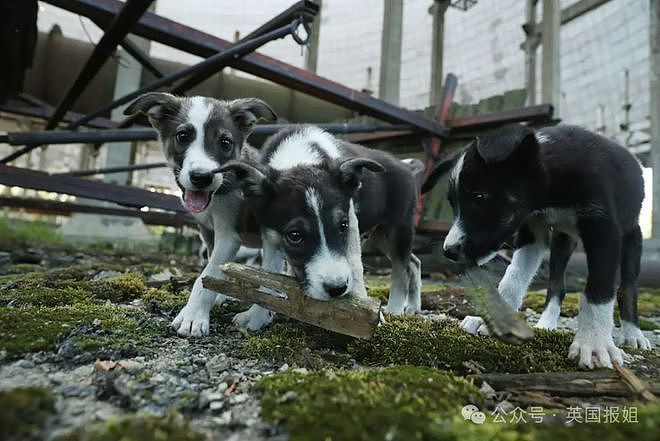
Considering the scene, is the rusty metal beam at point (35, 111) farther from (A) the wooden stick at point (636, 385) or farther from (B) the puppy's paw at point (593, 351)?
(A) the wooden stick at point (636, 385)

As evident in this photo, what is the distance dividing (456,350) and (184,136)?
2.30 meters

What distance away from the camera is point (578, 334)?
252 centimetres

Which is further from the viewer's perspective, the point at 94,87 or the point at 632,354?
the point at 94,87

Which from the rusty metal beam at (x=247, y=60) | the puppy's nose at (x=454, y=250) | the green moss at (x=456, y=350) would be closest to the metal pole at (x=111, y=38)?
the rusty metal beam at (x=247, y=60)

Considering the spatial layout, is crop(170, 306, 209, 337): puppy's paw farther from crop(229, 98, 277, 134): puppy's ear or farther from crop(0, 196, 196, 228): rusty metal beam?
crop(0, 196, 196, 228): rusty metal beam

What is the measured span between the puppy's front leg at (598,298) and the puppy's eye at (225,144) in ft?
7.79

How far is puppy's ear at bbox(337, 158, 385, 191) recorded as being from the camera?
113 inches

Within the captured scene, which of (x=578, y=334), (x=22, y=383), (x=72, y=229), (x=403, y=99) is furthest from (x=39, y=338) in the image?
(x=403, y=99)

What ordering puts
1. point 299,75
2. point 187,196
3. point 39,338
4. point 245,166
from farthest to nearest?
1. point 299,75
2. point 187,196
3. point 245,166
4. point 39,338

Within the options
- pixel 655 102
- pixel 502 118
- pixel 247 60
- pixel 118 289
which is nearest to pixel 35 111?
pixel 247 60

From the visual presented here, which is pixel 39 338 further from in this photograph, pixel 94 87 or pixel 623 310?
pixel 94 87

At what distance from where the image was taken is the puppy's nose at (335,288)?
7.88 feet

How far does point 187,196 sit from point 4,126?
83.3 feet

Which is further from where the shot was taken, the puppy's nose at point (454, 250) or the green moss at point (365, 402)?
the puppy's nose at point (454, 250)
